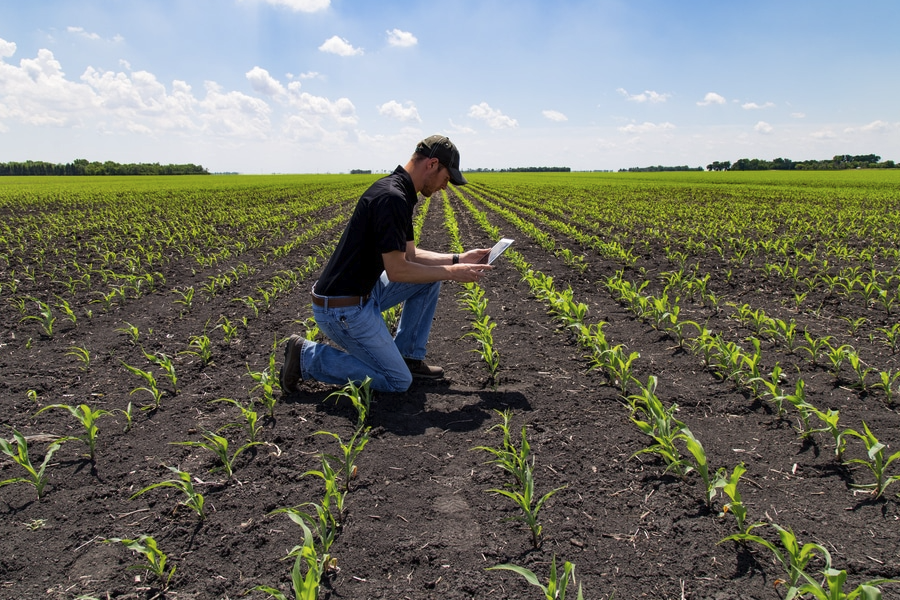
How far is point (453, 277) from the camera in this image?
147 inches

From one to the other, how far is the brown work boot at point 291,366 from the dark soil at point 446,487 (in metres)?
0.12

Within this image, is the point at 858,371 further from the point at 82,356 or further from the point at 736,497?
the point at 82,356

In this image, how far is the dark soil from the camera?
217 centimetres

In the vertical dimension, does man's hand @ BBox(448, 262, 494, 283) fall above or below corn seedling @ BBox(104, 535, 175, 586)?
above

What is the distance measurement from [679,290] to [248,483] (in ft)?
20.2

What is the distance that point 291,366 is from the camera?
12.5 feet

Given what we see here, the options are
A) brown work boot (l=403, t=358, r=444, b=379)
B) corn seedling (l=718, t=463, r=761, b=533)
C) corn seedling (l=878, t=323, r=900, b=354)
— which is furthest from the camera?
corn seedling (l=878, t=323, r=900, b=354)

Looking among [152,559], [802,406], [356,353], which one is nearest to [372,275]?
[356,353]

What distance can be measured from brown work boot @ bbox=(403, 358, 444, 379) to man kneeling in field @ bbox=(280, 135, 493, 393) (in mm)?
409

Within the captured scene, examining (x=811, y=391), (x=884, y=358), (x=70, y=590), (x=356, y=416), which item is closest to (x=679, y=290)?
(x=884, y=358)

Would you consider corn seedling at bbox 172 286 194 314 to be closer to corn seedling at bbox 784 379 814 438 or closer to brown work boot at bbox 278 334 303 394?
brown work boot at bbox 278 334 303 394

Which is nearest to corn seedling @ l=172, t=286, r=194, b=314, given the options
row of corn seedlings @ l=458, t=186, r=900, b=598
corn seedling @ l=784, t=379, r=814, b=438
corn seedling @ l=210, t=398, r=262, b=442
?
corn seedling @ l=210, t=398, r=262, b=442

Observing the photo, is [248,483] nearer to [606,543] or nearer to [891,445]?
[606,543]

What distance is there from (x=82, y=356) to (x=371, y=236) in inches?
123
